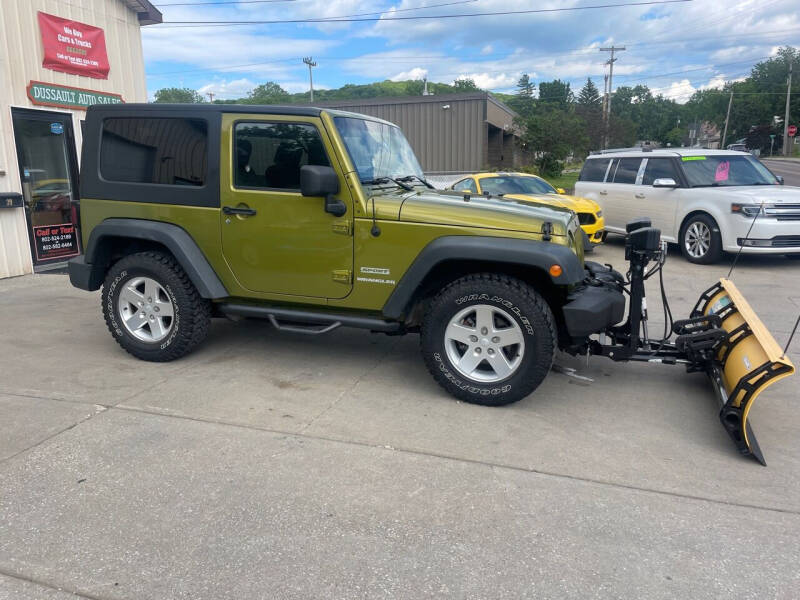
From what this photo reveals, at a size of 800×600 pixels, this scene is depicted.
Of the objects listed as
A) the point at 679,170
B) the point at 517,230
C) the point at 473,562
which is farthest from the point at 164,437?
the point at 679,170

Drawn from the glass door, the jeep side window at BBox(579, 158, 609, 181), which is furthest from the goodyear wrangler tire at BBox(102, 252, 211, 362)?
the jeep side window at BBox(579, 158, 609, 181)

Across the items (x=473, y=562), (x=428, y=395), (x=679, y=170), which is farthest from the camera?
(x=679, y=170)

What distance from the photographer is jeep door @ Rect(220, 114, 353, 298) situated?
4414 mm

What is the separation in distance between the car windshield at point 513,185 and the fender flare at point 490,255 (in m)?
6.45

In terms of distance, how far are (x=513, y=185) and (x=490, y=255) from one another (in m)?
6.92

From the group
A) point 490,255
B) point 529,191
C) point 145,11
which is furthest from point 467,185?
point 490,255

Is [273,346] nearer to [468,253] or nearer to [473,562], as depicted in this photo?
[468,253]

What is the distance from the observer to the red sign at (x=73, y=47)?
893 centimetres

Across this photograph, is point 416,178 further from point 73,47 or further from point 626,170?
point 626,170

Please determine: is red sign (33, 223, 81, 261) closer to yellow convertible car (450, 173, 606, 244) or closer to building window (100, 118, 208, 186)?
building window (100, 118, 208, 186)

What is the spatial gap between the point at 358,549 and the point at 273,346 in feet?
10.5

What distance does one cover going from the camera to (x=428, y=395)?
4.48 m

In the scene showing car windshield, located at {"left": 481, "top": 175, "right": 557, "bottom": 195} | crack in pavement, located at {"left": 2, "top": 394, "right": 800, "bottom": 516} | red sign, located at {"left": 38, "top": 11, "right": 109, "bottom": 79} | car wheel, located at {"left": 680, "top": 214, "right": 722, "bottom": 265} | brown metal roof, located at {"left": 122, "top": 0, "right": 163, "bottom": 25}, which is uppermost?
brown metal roof, located at {"left": 122, "top": 0, "right": 163, "bottom": 25}

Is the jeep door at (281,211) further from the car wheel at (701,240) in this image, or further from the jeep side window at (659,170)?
the jeep side window at (659,170)
